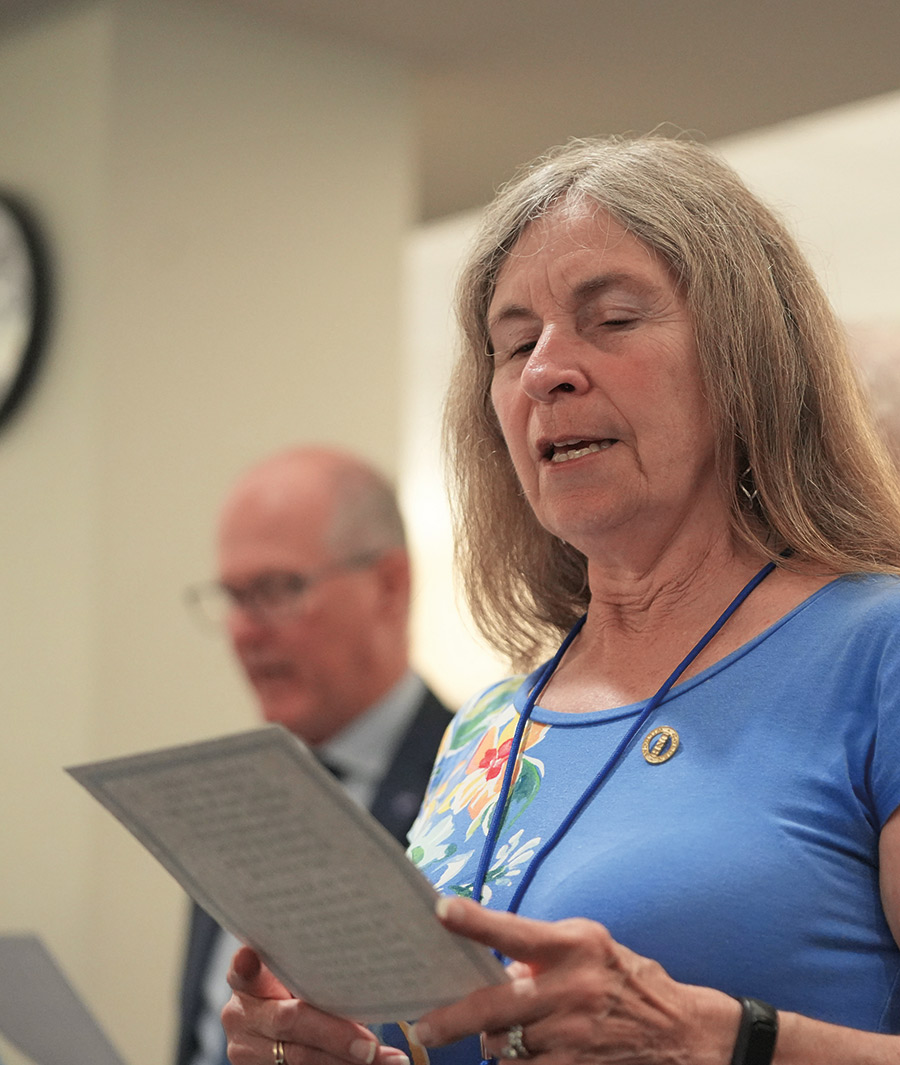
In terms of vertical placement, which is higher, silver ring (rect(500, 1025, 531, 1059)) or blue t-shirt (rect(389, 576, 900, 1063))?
blue t-shirt (rect(389, 576, 900, 1063))

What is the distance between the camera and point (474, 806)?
1.39 meters

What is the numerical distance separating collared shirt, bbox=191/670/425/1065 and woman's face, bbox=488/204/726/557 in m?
1.32

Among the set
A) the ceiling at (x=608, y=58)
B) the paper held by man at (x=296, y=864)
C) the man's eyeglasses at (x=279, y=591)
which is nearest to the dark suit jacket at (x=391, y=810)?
the man's eyeglasses at (x=279, y=591)

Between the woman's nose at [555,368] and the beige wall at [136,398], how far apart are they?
89.1 inches

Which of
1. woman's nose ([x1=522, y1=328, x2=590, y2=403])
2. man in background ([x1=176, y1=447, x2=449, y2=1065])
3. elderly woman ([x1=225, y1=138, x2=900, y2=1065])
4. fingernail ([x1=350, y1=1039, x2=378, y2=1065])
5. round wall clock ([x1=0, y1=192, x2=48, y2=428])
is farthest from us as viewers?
round wall clock ([x1=0, y1=192, x2=48, y2=428])

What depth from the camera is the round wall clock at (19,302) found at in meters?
3.55

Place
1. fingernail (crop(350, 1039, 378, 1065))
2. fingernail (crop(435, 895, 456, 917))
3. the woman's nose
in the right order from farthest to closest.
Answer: the woman's nose < fingernail (crop(350, 1039, 378, 1065)) < fingernail (crop(435, 895, 456, 917))

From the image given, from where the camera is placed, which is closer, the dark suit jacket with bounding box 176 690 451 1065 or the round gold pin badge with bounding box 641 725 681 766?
the round gold pin badge with bounding box 641 725 681 766

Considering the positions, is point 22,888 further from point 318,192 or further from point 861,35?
point 861,35

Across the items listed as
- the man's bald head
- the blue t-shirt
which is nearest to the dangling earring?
the blue t-shirt

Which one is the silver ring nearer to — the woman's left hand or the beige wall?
the woman's left hand

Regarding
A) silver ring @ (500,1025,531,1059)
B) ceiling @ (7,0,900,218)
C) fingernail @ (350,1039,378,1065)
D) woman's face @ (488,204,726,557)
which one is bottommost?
fingernail @ (350,1039,378,1065)

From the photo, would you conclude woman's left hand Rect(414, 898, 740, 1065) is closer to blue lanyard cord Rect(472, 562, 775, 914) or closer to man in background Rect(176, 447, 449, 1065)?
blue lanyard cord Rect(472, 562, 775, 914)

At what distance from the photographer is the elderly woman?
41.7 inches
